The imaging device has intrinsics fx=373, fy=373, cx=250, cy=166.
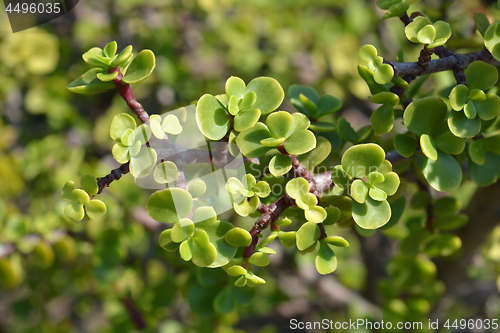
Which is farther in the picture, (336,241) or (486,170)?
(486,170)

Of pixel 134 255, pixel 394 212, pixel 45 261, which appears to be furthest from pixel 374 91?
pixel 134 255

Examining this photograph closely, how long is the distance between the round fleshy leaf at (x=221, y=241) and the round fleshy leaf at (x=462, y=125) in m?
0.24

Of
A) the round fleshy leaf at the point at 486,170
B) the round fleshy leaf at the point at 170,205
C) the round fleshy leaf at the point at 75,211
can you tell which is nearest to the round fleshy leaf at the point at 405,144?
the round fleshy leaf at the point at 486,170

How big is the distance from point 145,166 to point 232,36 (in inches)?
37.7

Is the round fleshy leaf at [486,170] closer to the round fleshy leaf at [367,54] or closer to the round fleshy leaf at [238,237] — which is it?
the round fleshy leaf at [367,54]

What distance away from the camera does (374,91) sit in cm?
41

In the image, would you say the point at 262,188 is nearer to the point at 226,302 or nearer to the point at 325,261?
the point at 325,261

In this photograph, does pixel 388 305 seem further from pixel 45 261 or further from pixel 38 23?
pixel 38 23

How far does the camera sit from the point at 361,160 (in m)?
0.37

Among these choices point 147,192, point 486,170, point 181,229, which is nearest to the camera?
point 181,229

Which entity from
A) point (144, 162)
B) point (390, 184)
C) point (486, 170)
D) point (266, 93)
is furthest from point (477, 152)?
point (144, 162)

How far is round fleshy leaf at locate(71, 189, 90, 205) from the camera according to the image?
35 cm

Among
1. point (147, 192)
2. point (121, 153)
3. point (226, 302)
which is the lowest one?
point (147, 192)

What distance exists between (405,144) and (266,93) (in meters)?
0.16
